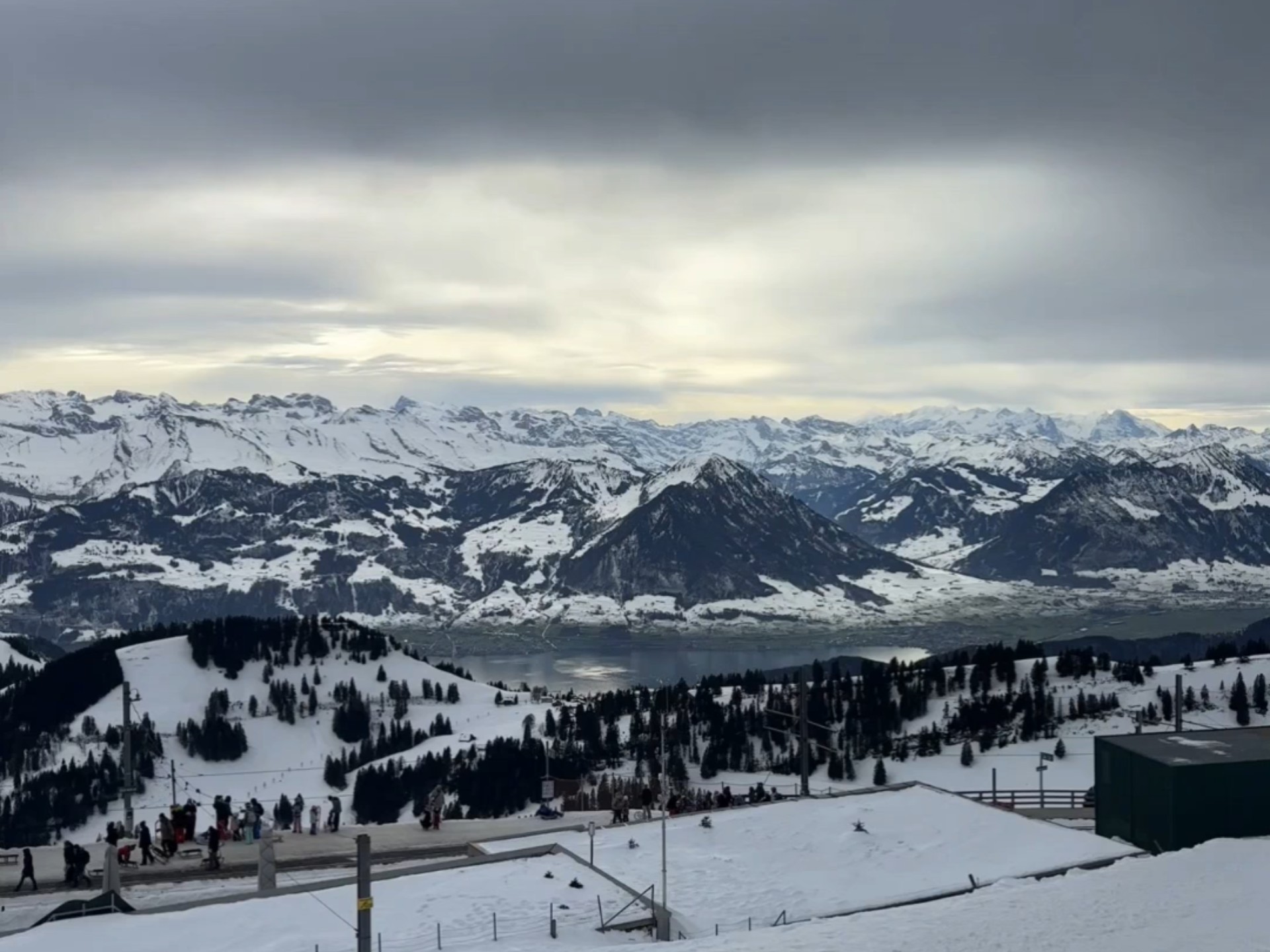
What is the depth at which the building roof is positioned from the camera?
183 feet

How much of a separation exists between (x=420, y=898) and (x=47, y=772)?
164 meters

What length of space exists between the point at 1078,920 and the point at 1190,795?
15512mm

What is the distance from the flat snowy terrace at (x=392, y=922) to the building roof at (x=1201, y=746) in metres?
24.9

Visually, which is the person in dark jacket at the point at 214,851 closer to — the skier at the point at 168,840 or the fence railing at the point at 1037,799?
the skier at the point at 168,840

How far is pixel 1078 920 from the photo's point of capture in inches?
1645

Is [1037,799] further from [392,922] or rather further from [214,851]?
[392,922]

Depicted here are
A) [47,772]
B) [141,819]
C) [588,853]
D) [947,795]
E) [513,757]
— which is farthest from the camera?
[47,772]

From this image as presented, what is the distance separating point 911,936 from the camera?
134 ft

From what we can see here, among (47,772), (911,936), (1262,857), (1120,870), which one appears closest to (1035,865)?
(1120,870)

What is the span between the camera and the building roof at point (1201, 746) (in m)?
55.8

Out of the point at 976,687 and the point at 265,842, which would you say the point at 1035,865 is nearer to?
the point at 265,842

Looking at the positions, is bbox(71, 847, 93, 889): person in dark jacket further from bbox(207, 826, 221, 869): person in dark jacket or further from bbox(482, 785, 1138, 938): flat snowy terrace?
bbox(482, 785, 1138, 938): flat snowy terrace

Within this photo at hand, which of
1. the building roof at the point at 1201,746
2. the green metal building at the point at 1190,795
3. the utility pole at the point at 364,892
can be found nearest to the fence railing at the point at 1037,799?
the building roof at the point at 1201,746

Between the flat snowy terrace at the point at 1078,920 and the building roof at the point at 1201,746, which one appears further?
the building roof at the point at 1201,746
